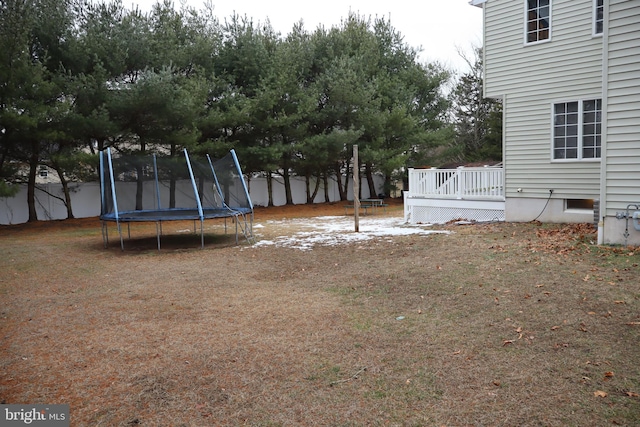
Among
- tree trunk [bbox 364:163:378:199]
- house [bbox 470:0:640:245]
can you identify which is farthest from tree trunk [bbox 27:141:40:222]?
tree trunk [bbox 364:163:378:199]

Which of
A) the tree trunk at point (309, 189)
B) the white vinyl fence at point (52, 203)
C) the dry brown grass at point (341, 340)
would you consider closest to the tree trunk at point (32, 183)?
the white vinyl fence at point (52, 203)

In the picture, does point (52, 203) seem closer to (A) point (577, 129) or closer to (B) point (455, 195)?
(B) point (455, 195)

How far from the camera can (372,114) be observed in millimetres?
22125

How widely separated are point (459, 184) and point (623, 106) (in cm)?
525

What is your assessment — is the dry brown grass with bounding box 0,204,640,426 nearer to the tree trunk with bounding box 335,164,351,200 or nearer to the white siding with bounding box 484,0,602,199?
the white siding with bounding box 484,0,602,199

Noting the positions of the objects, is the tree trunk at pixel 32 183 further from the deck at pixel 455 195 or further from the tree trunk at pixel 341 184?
the tree trunk at pixel 341 184

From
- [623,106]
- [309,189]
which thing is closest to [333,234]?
[623,106]

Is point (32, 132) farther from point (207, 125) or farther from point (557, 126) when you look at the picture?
point (557, 126)

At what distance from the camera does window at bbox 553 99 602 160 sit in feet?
34.0

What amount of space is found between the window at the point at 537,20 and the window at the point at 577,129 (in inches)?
66.5

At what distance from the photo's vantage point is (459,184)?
12.8 meters

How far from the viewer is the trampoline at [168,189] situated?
11352 millimetres

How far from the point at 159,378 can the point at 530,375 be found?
274 cm

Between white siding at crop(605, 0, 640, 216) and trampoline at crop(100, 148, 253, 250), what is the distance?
24.3 ft
